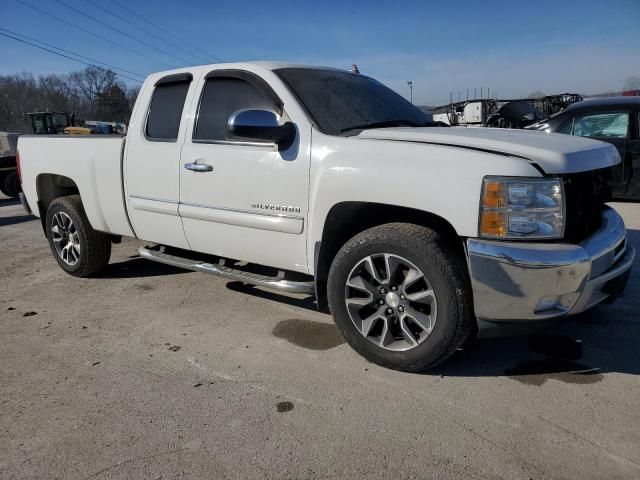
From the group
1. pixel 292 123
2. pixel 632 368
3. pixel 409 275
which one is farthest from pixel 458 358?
pixel 292 123

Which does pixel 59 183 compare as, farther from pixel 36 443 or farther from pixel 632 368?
pixel 632 368

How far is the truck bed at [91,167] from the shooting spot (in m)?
4.36

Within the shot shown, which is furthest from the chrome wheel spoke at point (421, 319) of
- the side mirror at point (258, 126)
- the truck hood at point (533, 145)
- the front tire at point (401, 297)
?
the side mirror at point (258, 126)

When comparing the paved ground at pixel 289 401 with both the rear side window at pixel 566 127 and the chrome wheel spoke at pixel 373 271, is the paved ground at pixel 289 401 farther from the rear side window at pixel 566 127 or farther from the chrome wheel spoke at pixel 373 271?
the rear side window at pixel 566 127

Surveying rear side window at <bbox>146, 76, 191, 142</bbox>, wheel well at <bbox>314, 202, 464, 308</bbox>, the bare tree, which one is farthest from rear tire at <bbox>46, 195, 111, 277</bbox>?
the bare tree

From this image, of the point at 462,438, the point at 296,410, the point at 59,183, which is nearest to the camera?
the point at 462,438

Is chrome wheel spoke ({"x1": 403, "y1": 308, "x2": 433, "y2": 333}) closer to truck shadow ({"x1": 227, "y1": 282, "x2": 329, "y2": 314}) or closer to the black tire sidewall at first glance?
the black tire sidewall

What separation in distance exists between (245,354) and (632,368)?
2.41 m

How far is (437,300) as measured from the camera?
2.74m

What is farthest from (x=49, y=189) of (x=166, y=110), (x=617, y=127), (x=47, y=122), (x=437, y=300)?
(x=47, y=122)

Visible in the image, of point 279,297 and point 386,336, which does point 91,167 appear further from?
point 386,336

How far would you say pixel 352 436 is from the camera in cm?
242

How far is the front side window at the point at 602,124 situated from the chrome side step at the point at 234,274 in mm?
6268

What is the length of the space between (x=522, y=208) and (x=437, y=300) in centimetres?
66
